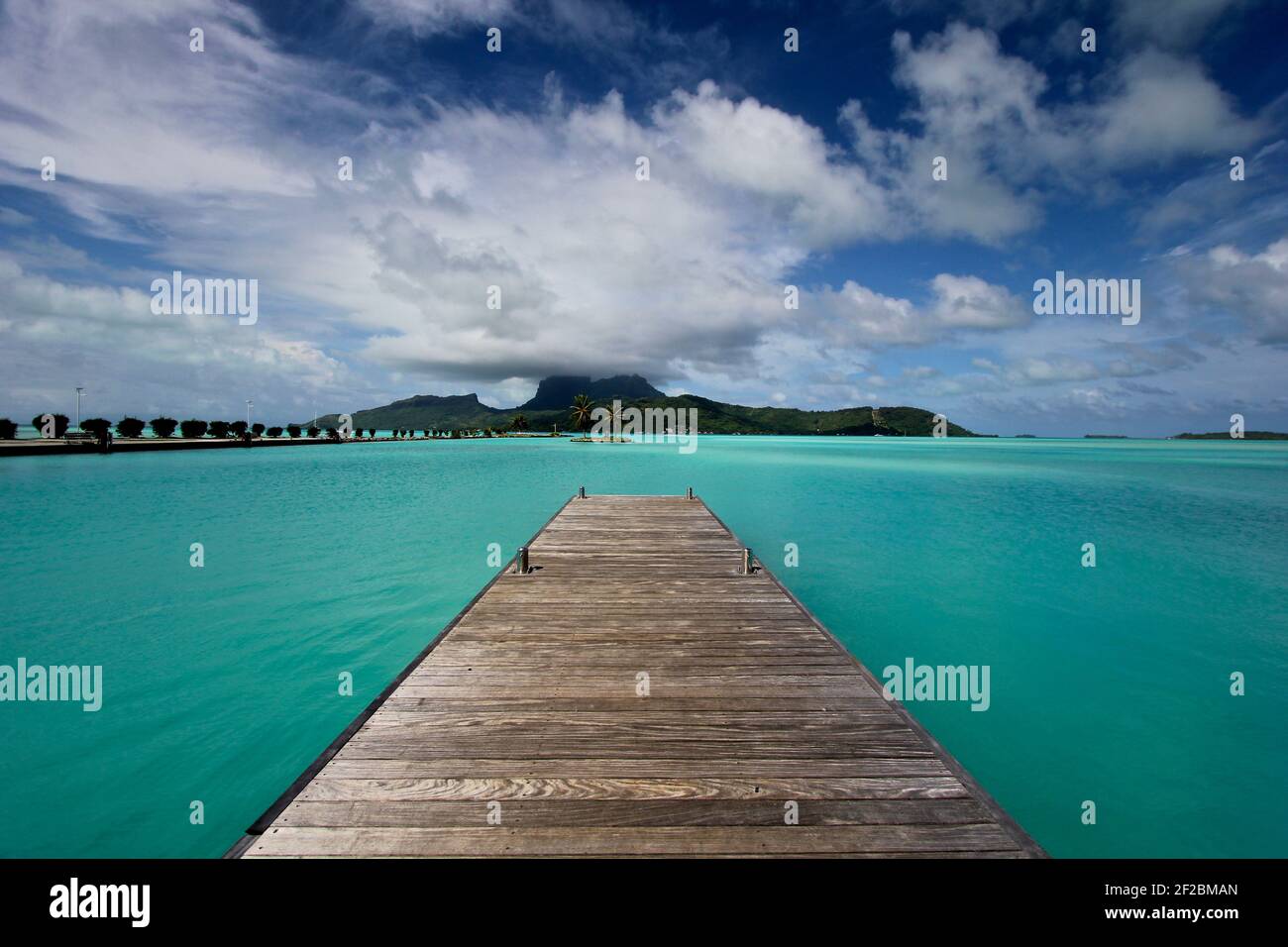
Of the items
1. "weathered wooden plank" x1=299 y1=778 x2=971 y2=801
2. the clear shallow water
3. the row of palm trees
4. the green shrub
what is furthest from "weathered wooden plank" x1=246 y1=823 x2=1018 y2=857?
the green shrub

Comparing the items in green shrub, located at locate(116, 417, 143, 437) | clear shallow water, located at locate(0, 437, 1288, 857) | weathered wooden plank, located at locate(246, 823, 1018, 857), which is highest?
green shrub, located at locate(116, 417, 143, 437)

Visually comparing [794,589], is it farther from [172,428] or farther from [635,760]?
[172,428]

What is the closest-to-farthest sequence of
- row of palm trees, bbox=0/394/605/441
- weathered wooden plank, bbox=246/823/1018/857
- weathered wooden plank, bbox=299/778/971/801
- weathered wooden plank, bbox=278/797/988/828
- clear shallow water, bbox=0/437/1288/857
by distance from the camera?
weathered wooden plank, bbox=246/823/1018/857
weathered wooden plank, bbox=278/797/988/828
weathered wooden plank, bbox=299/778/971/801
clear shallow water, bbox=0/437/1288/857
row of palm trees, bbox=0/394/605/441

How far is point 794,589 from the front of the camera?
45.5 feet

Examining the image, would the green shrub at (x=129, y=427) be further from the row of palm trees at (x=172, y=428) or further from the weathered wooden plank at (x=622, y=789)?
the weathered wooden plank at (x=622, y=789)

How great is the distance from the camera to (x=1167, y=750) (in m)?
7.32

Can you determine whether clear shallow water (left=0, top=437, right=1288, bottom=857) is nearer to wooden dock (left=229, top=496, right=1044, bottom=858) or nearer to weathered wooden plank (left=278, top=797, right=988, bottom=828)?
wooden dock (left=229, top=496, right=1044, bottom=858)

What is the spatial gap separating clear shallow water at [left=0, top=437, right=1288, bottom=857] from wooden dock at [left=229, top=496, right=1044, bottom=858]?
3136mm

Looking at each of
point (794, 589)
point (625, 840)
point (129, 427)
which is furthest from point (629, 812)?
point (129, 427)

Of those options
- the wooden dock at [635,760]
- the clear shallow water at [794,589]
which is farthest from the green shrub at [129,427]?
the wooden dock at [635,760]

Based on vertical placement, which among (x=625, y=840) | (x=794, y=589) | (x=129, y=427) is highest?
(x=129, y=427)

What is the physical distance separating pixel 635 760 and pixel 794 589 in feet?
35.1

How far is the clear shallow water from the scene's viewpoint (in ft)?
20.4
